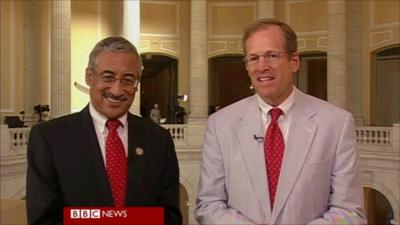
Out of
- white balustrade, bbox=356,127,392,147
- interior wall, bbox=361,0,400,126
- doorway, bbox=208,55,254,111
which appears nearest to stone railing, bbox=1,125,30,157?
white balustrade, bbox=356,127,392,147

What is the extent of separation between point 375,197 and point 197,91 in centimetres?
746

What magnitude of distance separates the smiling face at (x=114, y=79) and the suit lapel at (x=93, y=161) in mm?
184

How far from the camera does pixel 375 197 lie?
810 inches

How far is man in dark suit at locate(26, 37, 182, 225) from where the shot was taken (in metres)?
2.84

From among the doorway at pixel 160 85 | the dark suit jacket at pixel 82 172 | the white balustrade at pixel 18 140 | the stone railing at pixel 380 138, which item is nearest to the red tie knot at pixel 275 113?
the dark suit jacket at pixel 82 172

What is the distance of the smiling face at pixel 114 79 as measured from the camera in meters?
2.83

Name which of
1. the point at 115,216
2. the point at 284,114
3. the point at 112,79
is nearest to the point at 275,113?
the point at 284,114

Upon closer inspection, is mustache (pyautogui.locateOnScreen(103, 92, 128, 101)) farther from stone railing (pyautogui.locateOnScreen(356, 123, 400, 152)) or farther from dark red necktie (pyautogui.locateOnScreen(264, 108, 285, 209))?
stone railing (pyautogui.locateOnScreen(356, 123, 400, 152))

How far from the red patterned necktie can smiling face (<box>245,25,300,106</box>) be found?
770 millimetres

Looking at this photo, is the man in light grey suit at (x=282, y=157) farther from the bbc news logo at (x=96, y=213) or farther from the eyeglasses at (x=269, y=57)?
the bbc news logo at (x=96, y=213)

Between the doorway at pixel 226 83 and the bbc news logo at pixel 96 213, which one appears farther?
the doorway at pixel 226 83

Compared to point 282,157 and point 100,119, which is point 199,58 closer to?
point 100,119

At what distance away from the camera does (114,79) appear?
9.31 feet

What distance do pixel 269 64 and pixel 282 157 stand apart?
0.46 m
